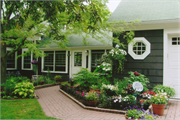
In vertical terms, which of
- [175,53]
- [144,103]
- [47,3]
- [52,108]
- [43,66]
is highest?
[47,3]

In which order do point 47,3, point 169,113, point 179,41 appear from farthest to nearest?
point 179,41 < point 169,113 < point 47,3

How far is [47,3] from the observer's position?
14.0 feet

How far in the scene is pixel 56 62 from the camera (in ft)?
41.7

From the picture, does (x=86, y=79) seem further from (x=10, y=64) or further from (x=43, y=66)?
(x=10, y=64)

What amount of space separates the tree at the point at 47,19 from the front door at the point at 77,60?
110 inches

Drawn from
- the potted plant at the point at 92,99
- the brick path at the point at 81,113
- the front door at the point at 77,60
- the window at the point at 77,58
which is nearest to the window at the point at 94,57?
the front door at the point at 77,60

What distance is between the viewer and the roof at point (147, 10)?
6.68m

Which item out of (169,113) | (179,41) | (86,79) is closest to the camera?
(169,113)

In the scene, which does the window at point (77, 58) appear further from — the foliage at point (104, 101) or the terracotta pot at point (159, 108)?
the terracotta pot at point (159, 108)

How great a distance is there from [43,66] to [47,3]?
31.2 feet

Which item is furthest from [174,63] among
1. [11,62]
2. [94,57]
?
[11,62]

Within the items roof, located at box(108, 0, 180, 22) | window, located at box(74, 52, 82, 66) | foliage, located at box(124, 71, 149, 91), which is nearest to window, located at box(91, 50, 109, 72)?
window, located at box(74, 52, 82, 66)

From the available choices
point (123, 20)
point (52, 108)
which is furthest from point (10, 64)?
point (123, 20)

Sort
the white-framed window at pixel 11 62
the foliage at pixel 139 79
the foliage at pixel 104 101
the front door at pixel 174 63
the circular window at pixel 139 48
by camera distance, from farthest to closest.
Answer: the white-framed window at pixel 11 62, the circular window at pixel 139 48, the front door at pixel 174 63, the foliage at pixel 139 79, the foliage at pixel 104 101
